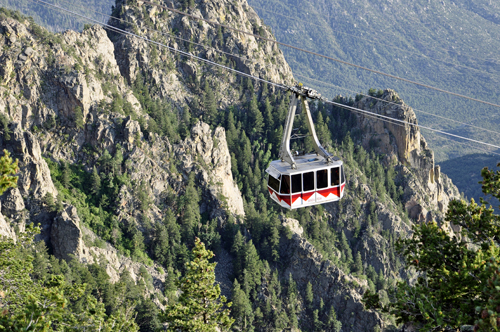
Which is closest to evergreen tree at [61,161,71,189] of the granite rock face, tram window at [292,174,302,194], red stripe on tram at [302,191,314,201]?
the granite rock face

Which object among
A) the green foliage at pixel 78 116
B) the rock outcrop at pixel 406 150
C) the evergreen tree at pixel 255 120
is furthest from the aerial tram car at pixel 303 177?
the rock outcrop at pixel 406 150

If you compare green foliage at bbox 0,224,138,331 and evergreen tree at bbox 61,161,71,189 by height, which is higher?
green foliage at bbox 0,224,138,331

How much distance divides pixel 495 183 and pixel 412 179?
121 m

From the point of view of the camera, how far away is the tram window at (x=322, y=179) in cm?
2857

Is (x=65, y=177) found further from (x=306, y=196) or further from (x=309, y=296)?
(x=306, y=196)

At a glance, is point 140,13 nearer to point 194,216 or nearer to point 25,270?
point 194,216

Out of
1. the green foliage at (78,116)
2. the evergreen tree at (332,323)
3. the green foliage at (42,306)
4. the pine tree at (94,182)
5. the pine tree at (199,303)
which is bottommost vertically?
the evergreen tree at (332,323)

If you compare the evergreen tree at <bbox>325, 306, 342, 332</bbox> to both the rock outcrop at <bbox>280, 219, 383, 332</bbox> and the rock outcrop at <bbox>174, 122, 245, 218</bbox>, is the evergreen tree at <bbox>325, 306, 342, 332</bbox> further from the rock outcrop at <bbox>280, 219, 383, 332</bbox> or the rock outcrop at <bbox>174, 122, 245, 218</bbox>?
the rock outcrop at <bbox>174, 122, 245, 218</bbox>

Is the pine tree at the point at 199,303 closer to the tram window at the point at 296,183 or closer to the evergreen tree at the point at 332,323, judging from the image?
the tram window at the point at 296,183

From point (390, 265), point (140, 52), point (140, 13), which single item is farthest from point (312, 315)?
point (140, 13)

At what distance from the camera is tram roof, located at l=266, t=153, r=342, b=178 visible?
92.7 ft

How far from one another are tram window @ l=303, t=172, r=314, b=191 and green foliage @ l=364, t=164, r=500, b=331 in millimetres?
6755

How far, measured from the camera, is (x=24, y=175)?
82.7 metres

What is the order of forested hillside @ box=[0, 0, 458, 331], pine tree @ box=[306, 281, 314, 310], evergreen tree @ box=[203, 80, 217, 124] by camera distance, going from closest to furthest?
1. forested hillside @ box=[0, 0, 458, 331]
2. pine tree @ box=[306, 281, 314, 310]
3. evergreen tree @ box=[203, 80, 217, 124]
